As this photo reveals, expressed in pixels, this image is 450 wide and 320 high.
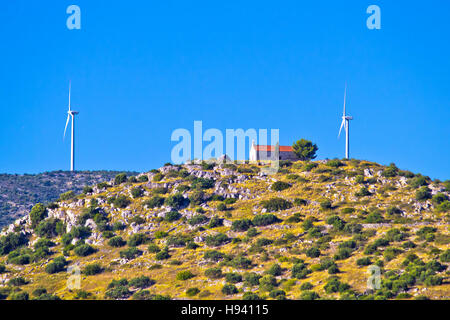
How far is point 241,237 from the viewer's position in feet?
354

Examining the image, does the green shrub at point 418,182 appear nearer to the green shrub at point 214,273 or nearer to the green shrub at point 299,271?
the green shrub at point 299,271

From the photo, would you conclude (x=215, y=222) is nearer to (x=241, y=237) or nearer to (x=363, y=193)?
(x=241, y=237)

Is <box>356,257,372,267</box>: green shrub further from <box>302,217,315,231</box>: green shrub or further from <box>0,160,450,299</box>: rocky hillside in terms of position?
<box>302,217,315,231</box>: green shrub

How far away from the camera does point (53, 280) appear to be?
334 ft

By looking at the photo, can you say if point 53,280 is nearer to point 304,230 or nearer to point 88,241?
point 88,241

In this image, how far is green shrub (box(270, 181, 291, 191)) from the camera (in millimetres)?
123438

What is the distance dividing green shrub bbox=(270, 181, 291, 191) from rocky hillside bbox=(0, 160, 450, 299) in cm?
25

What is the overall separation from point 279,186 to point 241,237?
18505 mm

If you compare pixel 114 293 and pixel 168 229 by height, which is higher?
pixel 168 229

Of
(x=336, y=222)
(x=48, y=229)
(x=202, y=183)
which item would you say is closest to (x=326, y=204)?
(x=336, y=222)

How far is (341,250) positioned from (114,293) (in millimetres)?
30124

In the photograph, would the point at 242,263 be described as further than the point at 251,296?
Yes

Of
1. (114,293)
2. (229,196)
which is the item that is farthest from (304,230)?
(114,293)

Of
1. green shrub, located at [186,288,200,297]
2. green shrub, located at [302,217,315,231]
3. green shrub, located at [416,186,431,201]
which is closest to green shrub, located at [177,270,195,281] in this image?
green shrub, located at [186,288,200,297]
